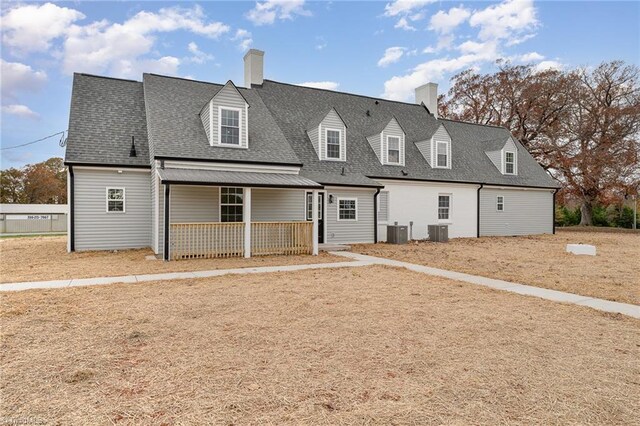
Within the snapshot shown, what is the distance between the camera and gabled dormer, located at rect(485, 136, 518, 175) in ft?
75.9

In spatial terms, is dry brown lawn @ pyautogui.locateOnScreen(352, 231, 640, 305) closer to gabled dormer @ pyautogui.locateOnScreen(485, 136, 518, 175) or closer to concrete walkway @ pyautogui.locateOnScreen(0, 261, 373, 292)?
concrete walkway @ pyautogui.locateOnScreen(0, 261, 373, 292)

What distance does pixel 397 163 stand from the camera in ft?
63.1

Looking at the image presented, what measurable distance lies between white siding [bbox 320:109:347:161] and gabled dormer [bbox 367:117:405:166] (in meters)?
1.99

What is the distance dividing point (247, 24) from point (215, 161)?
8.87 meters

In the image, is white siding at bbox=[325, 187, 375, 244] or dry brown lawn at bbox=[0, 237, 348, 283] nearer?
dry brown lawn at bbox=[0, 237, 348, 283]

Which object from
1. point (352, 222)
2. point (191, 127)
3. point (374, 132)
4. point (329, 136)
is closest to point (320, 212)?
point (352, 222)

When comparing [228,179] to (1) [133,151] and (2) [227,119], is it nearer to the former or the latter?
(2) [227,119]

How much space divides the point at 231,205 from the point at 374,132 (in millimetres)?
8802

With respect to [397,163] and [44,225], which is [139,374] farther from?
[44,225]

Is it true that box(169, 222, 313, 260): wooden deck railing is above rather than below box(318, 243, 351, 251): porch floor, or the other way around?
above

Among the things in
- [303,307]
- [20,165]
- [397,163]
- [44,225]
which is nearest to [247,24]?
[397,163]

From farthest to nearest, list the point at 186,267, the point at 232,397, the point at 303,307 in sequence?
the point at 186,267 → the point at 303,307 → the point at 232,397

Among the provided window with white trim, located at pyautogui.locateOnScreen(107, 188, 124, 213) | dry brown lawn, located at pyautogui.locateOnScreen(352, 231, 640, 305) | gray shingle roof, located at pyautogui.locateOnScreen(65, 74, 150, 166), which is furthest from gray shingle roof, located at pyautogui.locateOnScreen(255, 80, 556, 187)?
window with white trim, located at pyautogui.locateOnScreen(107, 188, 124, 213)

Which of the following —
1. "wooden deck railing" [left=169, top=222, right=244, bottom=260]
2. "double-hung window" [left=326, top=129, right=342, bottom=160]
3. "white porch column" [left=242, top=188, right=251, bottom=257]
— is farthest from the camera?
"double-hung window" [left=326, top=129, right=342, bottom=160]
